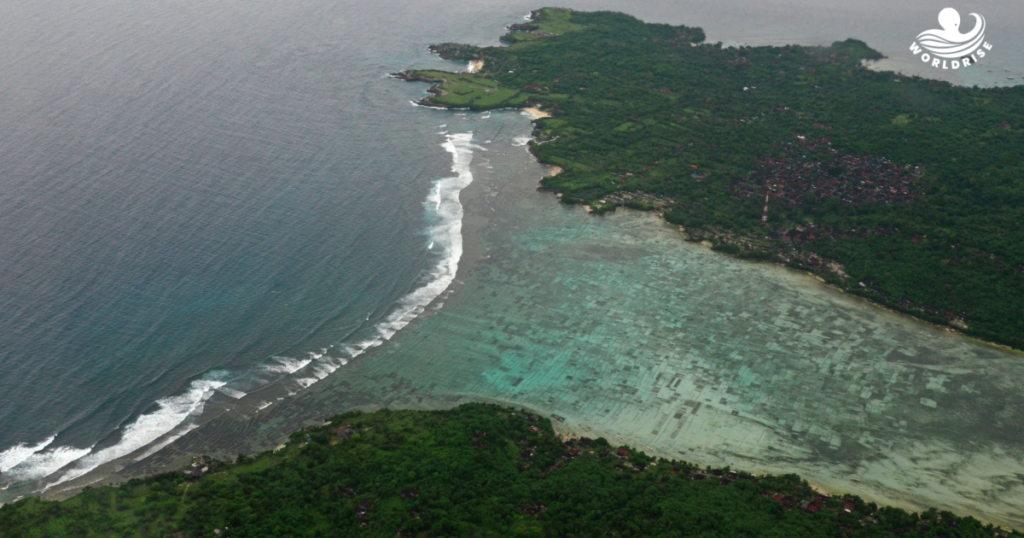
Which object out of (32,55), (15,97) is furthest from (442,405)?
(32,55)

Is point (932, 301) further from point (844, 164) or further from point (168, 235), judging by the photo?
point (168, 235)

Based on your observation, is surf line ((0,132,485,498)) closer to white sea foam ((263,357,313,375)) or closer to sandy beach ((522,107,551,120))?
white sea foam ((263,357,313,375))

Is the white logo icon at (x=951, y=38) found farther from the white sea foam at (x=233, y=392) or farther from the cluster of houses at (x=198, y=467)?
the cluster of houses at (x=198, y=467)

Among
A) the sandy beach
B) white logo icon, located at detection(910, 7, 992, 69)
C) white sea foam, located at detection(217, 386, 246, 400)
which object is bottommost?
white sea foam, located at detection(217, 386, 246, 400)

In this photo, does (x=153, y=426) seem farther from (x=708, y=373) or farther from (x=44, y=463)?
(x=708, y=373)

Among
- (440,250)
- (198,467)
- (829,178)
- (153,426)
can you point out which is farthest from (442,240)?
(829,178)

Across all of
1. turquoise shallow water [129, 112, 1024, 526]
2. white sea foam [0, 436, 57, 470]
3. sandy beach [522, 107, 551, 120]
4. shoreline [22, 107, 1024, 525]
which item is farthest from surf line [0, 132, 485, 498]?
sandy beach [522, 107, 551, 120]
